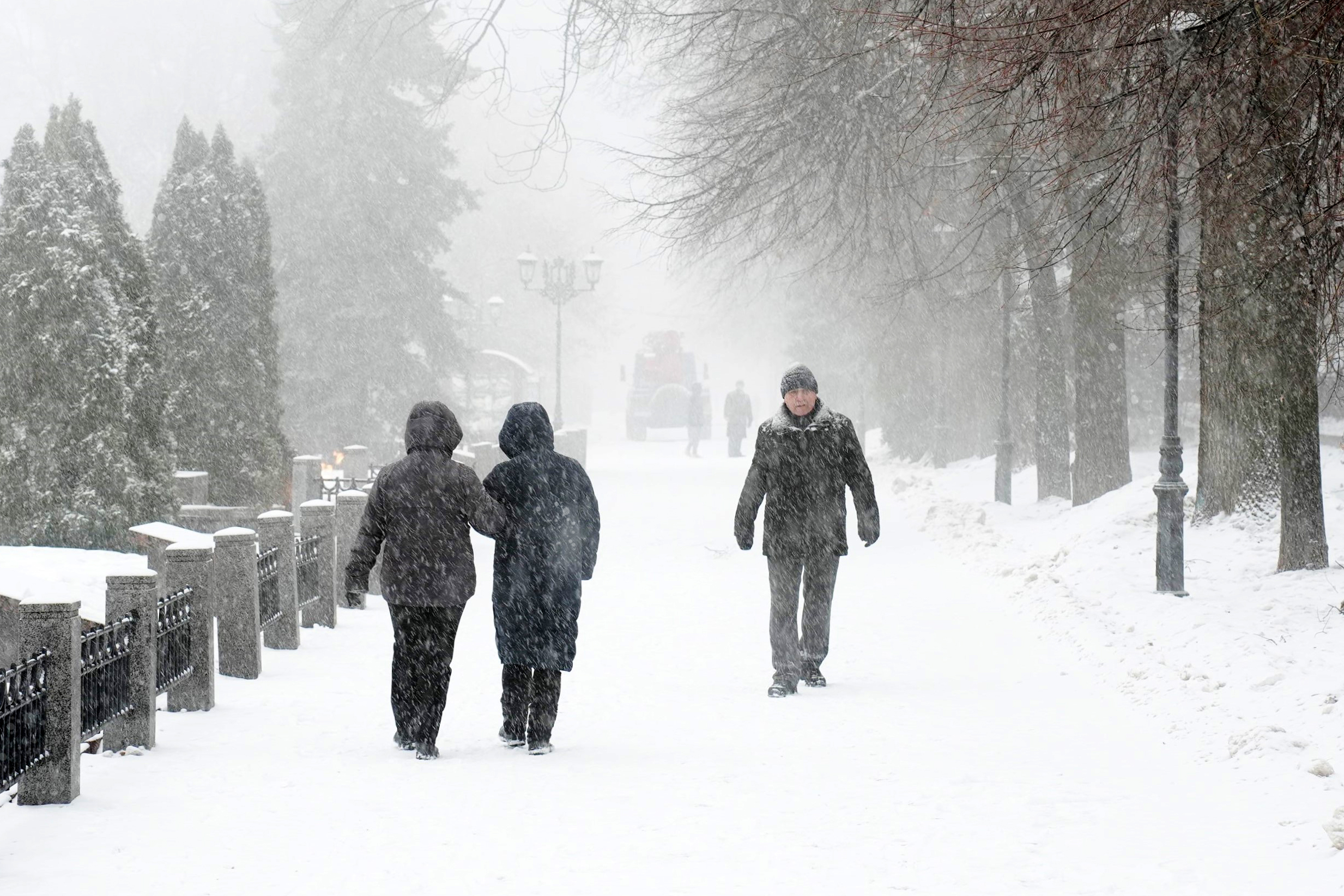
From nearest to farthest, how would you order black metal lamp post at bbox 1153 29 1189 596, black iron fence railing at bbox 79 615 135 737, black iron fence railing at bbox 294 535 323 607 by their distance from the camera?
black iron fence railing at bbox 79 615 135 737
black metal lamp post at bbox 1153 29 1189 596
black iron fence railing at bbox 294 535 323 607

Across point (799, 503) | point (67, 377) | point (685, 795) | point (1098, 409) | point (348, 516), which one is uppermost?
point (67, 377)

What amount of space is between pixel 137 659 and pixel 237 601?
1.88 m

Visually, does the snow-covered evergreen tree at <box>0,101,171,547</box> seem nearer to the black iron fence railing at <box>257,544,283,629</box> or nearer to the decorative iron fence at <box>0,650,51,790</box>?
the black iron fence railing at <box>257,544,283,629</box>

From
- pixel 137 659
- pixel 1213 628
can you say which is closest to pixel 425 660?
pixel 137 659

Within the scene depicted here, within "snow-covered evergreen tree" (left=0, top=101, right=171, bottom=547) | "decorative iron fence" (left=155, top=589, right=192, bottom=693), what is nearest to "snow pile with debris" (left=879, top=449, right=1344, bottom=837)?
"decorative iron fence" (left=155, top=589, right=192, bottom=693)

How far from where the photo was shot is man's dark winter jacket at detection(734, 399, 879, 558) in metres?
7.75

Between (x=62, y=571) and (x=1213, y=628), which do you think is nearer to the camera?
(x=1213, y=628)

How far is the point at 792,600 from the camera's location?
7.82 m

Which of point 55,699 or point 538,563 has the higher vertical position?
point 538,563

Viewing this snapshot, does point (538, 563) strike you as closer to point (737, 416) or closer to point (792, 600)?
point (792, 600)

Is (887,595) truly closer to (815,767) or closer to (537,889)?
(815,767)

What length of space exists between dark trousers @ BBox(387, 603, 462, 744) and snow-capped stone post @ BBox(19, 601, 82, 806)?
1.43 m

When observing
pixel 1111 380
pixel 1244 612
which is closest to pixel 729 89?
pixel 1111 380

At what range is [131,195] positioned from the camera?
56.9m
